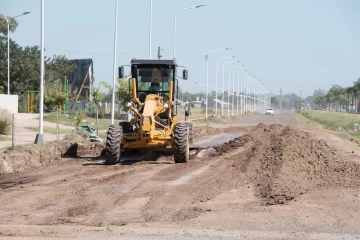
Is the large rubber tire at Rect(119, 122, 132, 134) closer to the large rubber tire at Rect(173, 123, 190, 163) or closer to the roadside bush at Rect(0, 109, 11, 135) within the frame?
the large rubber tire at Rect(173, 123, 190, 163)

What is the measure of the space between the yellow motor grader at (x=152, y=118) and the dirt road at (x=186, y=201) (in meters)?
0.71

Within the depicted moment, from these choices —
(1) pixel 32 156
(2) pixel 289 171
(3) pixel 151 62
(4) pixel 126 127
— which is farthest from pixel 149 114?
(2) pixel 289 171

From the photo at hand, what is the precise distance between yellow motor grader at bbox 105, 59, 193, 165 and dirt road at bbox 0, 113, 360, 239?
28.1 inches

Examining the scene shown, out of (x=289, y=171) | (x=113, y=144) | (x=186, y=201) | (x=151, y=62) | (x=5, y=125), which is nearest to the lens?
(x=186, y=201)

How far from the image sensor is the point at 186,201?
45.2 ft

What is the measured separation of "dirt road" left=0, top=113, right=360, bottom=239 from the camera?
35.4 ft

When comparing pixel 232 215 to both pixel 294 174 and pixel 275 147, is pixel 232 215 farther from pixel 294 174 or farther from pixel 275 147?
pixel 275 147

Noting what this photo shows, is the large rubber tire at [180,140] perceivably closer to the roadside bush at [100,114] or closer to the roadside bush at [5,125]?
the roadside bush at [5,125]

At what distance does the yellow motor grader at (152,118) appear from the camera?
21.7m

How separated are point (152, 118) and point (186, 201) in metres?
7.97

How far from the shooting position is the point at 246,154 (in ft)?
83.4

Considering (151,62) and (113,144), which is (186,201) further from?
(151,62)

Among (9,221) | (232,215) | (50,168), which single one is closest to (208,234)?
(232,215)

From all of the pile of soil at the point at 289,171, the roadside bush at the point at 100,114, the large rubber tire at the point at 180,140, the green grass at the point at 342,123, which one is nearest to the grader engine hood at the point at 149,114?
the large rubber tire at the point at 180,140
